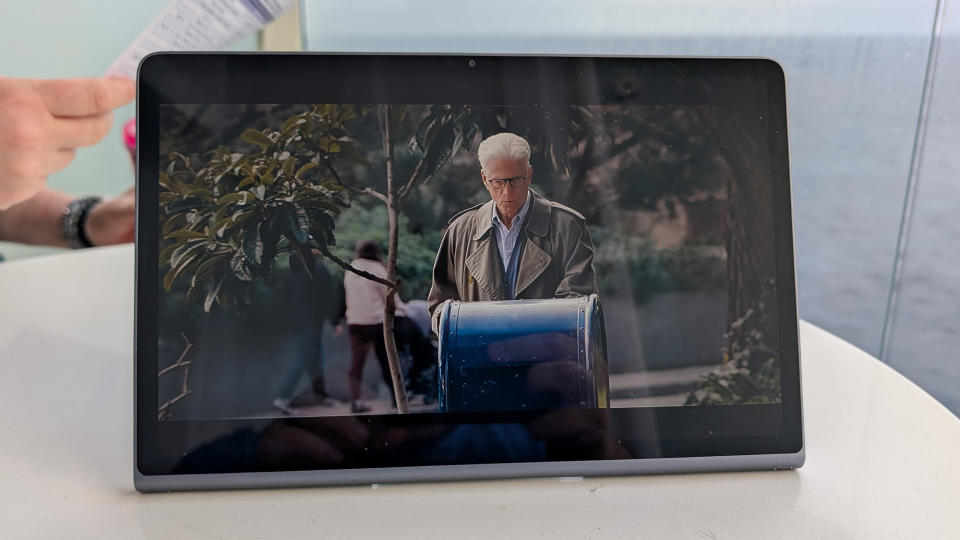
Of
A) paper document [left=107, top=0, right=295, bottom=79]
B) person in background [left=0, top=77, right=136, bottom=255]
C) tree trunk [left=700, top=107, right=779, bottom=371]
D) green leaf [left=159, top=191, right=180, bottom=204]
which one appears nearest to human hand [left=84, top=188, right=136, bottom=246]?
person in background [left=0, top=77, right=136, bottom=255]

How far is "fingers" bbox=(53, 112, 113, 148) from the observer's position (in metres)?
0.62

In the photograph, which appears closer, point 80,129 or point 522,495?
point 522,495

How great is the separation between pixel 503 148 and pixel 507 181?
23mm

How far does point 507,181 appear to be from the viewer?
46cm

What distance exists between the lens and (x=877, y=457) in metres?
0.47

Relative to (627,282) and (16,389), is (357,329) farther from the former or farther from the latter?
(16,389)

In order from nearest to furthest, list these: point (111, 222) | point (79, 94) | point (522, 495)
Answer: point (522, 495) → point (79, 94) → point (111, 222)

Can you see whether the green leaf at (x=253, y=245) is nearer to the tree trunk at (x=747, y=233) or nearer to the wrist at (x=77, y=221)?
the tree trunk at (x=747, y=233)

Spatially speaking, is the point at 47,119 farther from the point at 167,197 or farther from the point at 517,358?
the point at 517,358

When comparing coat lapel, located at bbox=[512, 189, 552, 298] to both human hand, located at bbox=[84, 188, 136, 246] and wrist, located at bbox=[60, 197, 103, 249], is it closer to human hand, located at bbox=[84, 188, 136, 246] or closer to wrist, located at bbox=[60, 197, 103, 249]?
human hand, located at bbox=[84, 188, 136, 246]

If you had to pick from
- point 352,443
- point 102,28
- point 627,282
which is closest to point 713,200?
point 627,282

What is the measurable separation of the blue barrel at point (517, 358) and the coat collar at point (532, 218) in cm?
5

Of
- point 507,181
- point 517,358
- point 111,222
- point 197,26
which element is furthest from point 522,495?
point 111,222

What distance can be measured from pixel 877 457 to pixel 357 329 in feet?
1.22
